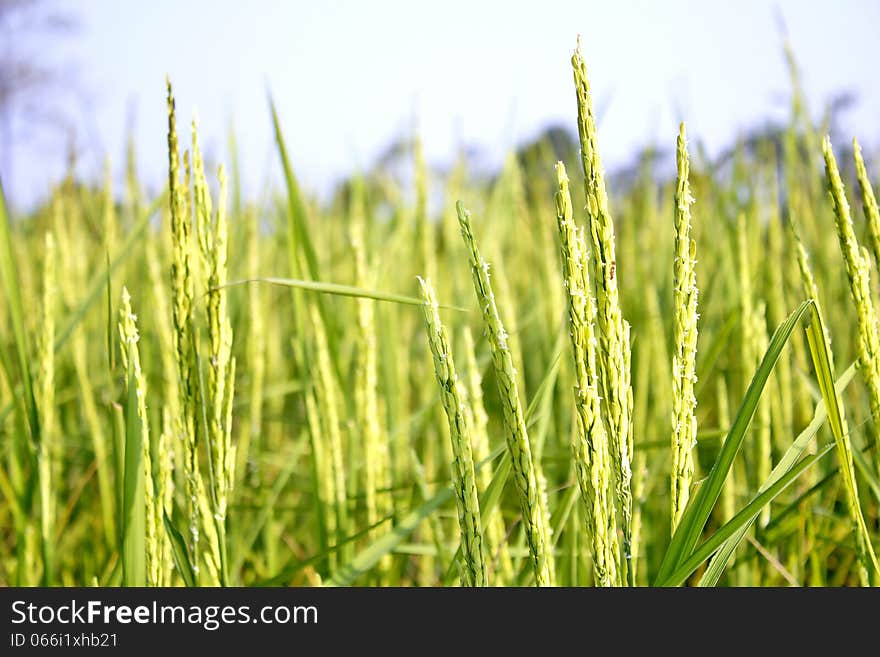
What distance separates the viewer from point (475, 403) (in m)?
0.72

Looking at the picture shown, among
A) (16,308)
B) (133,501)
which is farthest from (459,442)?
(16,308)

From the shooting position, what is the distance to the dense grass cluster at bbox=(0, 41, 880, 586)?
0.42m

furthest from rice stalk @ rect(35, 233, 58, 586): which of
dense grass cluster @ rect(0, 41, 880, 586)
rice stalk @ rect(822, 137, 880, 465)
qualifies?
rice stalk @ rect(822, 137, 880, 465)

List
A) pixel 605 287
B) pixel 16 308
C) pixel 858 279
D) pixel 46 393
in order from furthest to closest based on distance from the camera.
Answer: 1. pixel 46 393
2. pixel 16 308
3. pixel 858 279
4. pixel 605 287

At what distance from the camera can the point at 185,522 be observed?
115 centimetres

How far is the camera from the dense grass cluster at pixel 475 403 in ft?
1.38

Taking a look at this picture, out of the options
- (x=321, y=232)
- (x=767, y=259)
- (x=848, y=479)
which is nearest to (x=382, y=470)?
(x=848, y=479)

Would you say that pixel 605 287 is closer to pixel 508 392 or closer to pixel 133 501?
pixel 508 392

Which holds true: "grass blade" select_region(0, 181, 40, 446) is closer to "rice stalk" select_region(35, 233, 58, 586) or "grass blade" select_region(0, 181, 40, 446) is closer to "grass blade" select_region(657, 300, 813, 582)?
"rice stalk" select_region(35, 233, 58, 586)

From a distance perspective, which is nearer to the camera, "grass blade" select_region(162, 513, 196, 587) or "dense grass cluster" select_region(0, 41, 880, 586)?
"dense grass cluster" select_region(0, 41, 880, 586)

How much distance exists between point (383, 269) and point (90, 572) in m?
0.69

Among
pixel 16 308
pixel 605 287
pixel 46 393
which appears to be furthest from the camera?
pixel 46 393
